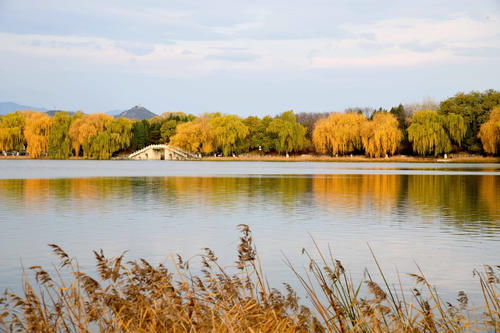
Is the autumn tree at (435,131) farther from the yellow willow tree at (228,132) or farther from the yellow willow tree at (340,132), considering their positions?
the yellow willow tree at (228,132)

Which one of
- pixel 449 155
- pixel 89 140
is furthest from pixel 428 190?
pixel 89 140

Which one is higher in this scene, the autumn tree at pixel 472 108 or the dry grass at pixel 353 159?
the autumn tree at pixel 472 108

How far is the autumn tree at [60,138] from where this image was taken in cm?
8675

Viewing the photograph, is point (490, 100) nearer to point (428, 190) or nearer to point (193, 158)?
point (193, 158)

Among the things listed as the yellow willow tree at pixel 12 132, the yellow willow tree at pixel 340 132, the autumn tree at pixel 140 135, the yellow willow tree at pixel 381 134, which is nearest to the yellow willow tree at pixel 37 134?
the yellow willow tree at pixel 12 132

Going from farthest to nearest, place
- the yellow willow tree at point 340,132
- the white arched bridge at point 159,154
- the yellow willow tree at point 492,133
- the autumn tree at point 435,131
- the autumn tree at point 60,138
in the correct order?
the white arched bridge at point 159,154 < the autumn tree at point 60,138 < the yellow willow tree at point 340,132 < the autumn tree at point 435,131 < the yellow willow tree at point 492,133

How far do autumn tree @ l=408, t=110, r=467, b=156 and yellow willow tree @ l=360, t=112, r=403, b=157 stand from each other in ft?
6.63

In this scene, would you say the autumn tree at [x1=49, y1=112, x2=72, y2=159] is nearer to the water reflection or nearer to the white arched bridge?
the white arched bridge

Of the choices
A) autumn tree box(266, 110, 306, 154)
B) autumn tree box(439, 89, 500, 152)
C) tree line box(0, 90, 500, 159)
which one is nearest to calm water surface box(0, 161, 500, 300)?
tree line box(0, 90, 500, 159)

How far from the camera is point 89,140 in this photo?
8781 cm

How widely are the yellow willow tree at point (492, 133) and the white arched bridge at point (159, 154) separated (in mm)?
45649

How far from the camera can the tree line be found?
74.9m

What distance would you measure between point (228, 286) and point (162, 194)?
19.9 meters

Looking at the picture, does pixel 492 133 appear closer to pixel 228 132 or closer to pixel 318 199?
pixel 228 132
